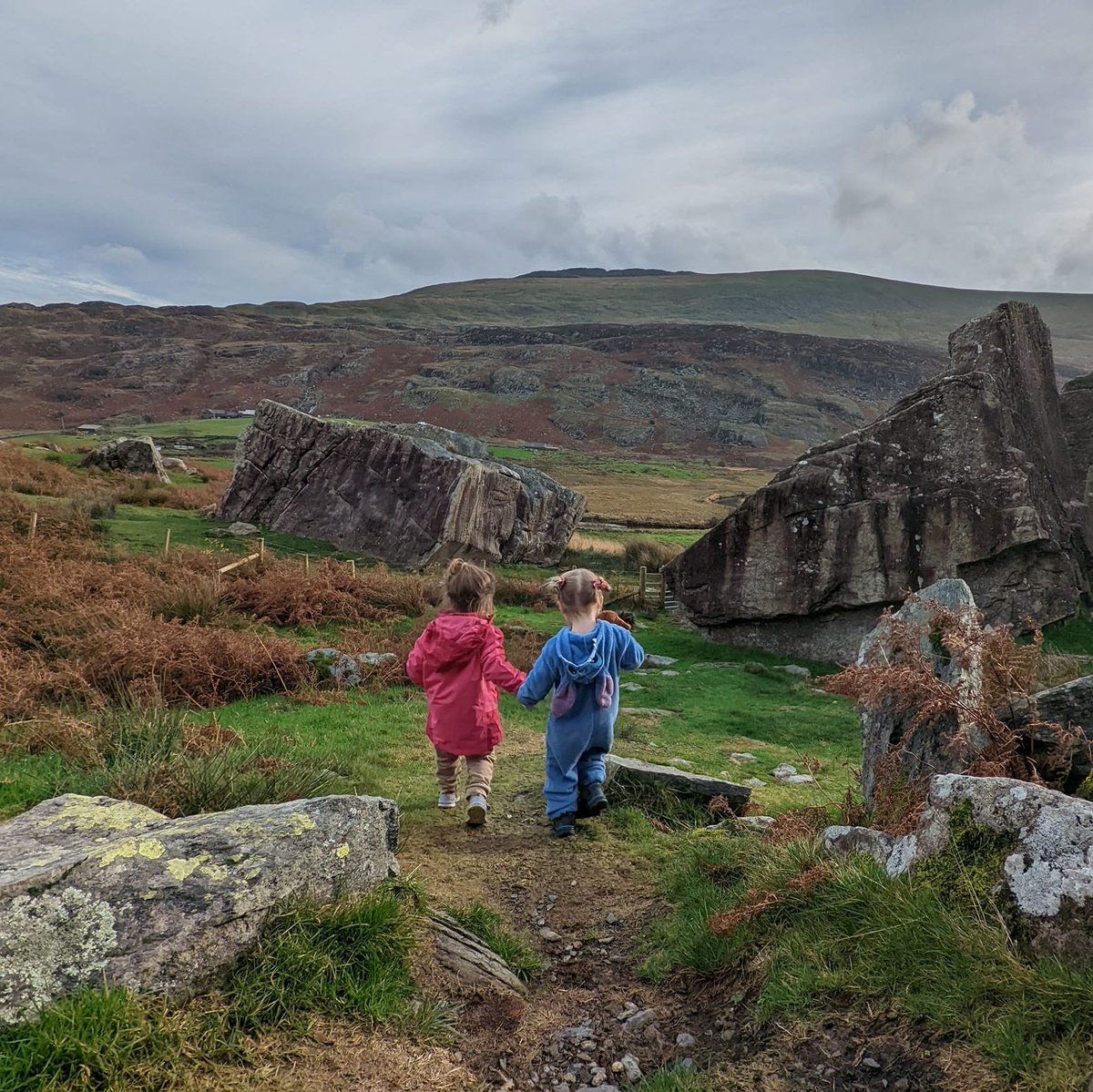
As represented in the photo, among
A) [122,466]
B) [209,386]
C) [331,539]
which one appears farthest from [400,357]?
[331,539]

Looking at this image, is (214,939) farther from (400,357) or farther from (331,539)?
(400,357)

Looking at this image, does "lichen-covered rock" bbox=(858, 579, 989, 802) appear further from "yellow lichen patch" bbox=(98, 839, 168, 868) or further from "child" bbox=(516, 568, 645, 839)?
"yellow lichen patch" bbox=(98, 839, 168, 868)

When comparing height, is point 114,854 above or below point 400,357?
below

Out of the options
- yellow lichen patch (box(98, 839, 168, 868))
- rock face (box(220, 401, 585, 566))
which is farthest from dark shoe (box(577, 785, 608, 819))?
rock face (box(220, 401, 585, 566))

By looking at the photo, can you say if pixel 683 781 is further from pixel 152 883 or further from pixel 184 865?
pixel 152 883

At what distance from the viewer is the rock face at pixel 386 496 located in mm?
24438

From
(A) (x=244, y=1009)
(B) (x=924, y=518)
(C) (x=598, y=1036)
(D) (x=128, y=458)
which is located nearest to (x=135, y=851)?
(A) (x=244, y=1009)

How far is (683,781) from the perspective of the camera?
714 cm

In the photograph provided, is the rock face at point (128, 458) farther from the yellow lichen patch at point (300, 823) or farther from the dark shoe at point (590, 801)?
the yellow lichen patch at point (300, 823)

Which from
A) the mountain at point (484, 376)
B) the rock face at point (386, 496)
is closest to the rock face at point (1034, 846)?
the rock face at point (386, 496)

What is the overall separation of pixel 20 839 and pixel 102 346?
141 metres

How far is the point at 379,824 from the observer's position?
4551 mm

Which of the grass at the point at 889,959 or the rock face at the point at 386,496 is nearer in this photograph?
the grass at the point at 889,959

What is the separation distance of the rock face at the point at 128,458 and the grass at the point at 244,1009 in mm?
31314
